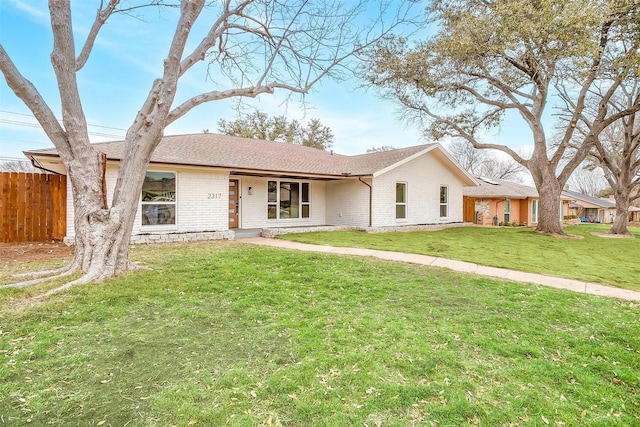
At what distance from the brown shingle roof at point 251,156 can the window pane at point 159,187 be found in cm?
64

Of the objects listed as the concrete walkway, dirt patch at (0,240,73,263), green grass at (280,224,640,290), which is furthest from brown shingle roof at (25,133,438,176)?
the concrete walkway

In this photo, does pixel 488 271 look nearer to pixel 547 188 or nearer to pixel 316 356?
pixel 316 356

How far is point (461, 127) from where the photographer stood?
1689 cm

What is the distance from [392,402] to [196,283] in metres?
3.96

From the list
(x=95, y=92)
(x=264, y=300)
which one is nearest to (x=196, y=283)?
(x=264, y=300)

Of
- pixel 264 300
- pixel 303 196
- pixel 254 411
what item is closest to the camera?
pixel 254 411

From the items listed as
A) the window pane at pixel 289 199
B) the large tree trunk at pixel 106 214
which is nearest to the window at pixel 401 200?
the window pane at pixel 289 199

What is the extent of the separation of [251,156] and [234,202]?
2.02m

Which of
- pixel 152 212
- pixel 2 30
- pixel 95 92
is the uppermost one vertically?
pixel 95 92

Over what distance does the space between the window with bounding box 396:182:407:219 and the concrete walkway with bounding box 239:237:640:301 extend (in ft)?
22.7

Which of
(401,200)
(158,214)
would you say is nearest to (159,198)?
(158,214)

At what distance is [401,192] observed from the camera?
51.3 feet

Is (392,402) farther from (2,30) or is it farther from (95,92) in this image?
(95,92)

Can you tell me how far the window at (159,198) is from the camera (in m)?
10.2
